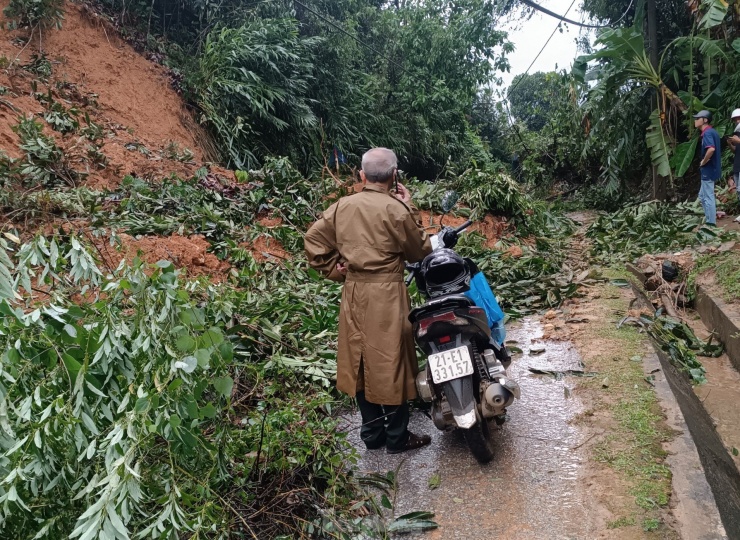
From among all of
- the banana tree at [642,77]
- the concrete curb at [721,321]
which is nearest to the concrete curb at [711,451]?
the concrete curb at [721,321]

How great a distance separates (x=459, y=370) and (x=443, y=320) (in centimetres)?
29

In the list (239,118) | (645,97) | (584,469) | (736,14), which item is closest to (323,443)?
(584,469)

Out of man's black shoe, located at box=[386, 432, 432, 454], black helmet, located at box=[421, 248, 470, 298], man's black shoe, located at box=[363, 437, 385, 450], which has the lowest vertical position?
man's black shoe, located at box=[363, 437, 385, 450]

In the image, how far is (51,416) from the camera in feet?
6.60

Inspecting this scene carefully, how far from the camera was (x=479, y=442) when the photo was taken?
3.17 m

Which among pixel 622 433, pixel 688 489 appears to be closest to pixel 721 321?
pixel 622 433

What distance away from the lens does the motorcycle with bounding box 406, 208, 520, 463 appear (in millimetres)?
3137

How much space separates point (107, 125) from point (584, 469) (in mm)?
9784

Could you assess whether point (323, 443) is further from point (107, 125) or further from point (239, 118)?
point (239, 118)

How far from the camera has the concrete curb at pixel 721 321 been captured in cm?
496

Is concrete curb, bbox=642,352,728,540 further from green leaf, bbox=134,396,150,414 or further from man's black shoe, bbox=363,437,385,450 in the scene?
green leaf, bbox=134,396,150,414

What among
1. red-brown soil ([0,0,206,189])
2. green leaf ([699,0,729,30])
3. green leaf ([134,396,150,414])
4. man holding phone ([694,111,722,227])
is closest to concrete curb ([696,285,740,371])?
man holding phone ([694,111,722,227])

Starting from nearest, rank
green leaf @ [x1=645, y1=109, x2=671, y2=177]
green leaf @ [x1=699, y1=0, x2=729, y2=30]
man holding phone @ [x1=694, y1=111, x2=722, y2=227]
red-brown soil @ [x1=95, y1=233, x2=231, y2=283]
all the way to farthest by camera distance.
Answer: red-brown soil @ [x1=95, y1=233, x2=231, y2=283] < man holding phone @ [x1=694, y1=111, x2=722, y2=227] < green leaf @ [x1=699, y1=0, x2=729, y2=30] < green leaf @ [x1=645, y1=109, x2=671, y2=177]

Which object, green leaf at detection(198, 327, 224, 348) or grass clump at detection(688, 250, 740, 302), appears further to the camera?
grass clump at detection(688, 250, 740, 302)
